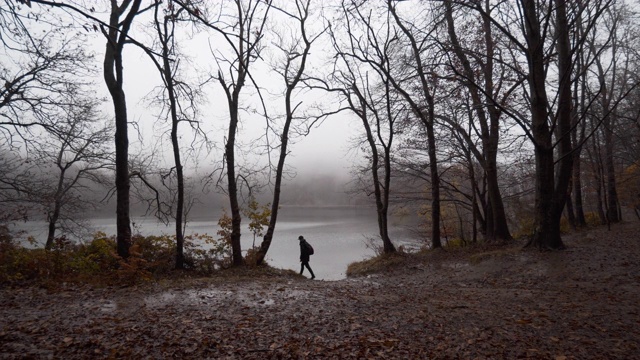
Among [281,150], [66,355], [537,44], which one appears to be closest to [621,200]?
[537,44]

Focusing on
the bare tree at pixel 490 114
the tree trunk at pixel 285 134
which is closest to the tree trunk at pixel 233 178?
the tree trunk at pixel 285 134

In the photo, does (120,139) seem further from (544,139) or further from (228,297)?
(544,139)

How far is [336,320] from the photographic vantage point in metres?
5.30

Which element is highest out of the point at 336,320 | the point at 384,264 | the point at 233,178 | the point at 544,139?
the point at 544,139

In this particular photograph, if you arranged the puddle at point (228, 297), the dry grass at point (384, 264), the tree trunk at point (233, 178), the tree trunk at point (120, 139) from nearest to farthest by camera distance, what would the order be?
the puddle at point (228, 297) → the tree trunk at point (120, 139) → the tree trunk at point (233, 178) → the dry grass at point (384, 264)

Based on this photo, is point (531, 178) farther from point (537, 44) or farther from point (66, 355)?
point (66, 355)

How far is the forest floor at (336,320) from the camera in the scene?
13.3ft

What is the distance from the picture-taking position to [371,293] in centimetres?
772

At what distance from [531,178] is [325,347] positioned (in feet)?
51.4

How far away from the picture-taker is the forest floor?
404cm

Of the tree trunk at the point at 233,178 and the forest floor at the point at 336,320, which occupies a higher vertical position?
the tree trunk at the point at 233,178

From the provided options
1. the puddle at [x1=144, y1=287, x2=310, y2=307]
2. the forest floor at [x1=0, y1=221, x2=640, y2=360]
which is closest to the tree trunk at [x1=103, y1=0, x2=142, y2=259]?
the forest floor at [x1=0, y1=221, x2=640, y2=360]

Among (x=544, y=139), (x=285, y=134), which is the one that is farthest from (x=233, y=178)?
(x=544, y=139)

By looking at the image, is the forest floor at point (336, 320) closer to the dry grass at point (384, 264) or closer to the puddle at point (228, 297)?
the puddle at point (228, 297)
